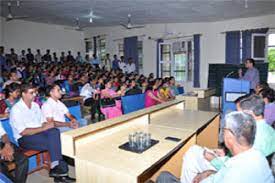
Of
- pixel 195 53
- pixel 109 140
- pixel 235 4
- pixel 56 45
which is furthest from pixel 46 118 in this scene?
pixel 56 45

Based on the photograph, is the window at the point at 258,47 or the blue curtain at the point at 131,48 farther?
the blue curtain at the point at 131,48

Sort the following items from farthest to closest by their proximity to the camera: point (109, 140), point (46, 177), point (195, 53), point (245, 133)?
point (195, 53) < point (46, 177) < point (109, 140) < point (245, 133)

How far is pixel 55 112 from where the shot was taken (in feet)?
9.98

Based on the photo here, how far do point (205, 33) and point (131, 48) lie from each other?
2.97 metres

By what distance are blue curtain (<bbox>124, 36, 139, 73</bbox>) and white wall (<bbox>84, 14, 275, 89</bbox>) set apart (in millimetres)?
266

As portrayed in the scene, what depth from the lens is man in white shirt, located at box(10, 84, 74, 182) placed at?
251 centimetres

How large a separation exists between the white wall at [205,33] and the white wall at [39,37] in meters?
2.04

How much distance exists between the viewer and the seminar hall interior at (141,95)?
1695 mm

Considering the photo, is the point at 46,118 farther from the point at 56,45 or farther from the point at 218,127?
the point at 56,45

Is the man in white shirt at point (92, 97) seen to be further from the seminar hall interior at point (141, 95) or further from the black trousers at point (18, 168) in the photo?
the black trousers at point (18, 168)

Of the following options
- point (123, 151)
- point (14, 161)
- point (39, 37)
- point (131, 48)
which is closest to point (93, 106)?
point (14, 161)

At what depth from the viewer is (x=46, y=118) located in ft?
9.73

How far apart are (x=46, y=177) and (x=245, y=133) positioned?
2302 mm

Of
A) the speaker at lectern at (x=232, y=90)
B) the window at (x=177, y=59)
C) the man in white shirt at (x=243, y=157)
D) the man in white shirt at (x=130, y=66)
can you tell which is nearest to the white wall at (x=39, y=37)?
the man in white shirt at (x=130, y=66)
